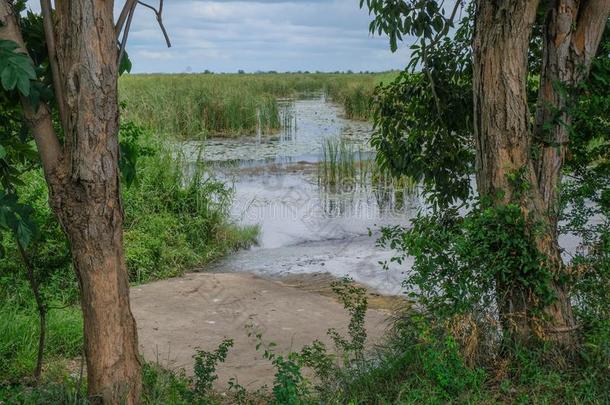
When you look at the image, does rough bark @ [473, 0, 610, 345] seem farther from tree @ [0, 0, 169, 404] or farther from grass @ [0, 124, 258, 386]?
grass @ [0, 124, 258, 386]

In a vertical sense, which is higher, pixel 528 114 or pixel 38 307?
pixel 528 114

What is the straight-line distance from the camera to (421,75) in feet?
18.4

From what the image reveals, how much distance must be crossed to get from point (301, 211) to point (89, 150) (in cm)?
916

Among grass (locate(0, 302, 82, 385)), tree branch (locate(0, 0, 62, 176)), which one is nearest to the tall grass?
grass (locate(0, 302, 82, 385))

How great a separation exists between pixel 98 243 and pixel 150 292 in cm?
433

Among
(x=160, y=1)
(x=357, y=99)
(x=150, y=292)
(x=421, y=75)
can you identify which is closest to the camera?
(x=160, y=1)

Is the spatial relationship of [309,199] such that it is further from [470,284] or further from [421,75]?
[470,284]

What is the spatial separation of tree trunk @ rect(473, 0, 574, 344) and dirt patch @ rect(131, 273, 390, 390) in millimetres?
1120

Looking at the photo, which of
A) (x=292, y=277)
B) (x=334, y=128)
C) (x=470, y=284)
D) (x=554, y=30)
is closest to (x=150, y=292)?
(x=292, y=277)

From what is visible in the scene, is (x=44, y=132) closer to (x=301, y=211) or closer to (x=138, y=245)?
(x=138, y=245)

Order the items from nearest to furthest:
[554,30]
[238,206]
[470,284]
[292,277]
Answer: [470,284] < [554,30] < [292,277] < [238,206]

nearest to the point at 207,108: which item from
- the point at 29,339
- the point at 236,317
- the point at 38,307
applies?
the point at 236,317

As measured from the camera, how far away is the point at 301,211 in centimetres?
1251

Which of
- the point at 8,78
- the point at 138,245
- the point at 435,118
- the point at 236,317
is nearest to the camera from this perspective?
the point at 8,78
